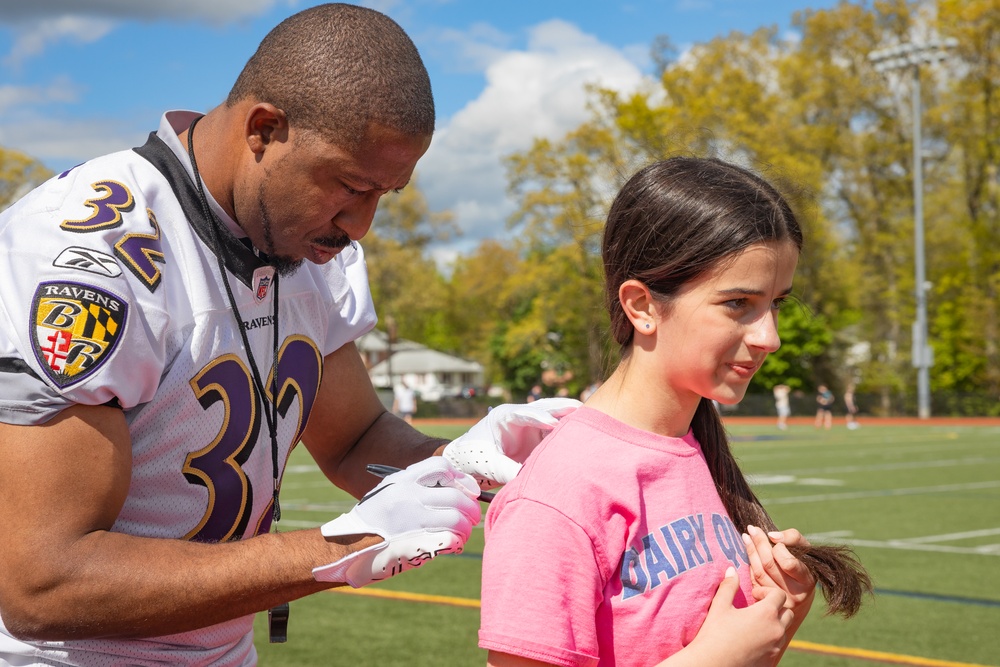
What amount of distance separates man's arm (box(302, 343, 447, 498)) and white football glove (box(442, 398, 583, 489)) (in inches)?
8.3

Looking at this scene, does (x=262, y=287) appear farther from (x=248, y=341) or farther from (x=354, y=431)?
(x=354, y=431)

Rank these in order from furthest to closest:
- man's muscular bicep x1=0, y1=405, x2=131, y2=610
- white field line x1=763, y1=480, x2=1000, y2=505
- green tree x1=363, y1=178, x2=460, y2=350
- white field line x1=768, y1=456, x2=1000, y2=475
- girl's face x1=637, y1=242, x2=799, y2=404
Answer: green tree x1=363, y1=178, x2=460, y2=350
white field line x1=768, y1=456, x2=1000, y2=475
white field line x1=763, y1=480, x2=1000, y2=505
girl's face x1=637, y1=242, x2=799, y2=404
man's muscular bicep x1=0, y1=405, x2=131, y2=610

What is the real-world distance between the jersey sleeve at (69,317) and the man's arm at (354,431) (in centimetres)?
88

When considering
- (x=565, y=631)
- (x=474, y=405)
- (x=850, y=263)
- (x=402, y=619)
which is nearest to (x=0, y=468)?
(x=565, y=631)

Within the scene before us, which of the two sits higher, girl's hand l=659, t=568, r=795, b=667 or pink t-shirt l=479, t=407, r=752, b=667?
pink t-shirt l=479, t=407, r=752, b=667

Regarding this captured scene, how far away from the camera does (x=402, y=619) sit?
6555mm

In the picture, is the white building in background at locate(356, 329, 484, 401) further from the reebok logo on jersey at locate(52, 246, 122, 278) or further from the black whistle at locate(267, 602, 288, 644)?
the reebok logo on jersey at locate(52, 246, 122, 278)

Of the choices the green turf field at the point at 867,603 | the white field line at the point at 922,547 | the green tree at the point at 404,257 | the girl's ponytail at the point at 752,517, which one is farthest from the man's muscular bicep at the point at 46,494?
the green tree at the point at 404,257

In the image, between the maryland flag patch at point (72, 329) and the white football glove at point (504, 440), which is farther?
the white football glove at point (504, 440)

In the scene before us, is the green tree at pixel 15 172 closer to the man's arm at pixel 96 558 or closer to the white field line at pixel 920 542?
the white field line at pixel 920 542

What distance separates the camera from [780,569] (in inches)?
82.7

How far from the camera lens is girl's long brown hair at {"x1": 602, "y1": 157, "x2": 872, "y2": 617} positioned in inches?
82.8

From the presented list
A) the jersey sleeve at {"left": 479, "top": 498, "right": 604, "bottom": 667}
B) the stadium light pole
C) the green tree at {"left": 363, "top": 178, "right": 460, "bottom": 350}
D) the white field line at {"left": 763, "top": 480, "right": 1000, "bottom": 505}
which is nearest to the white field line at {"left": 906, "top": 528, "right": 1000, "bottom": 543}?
the white field line at {"left": 763, "top": 480, "right": 1000, "bottom": 505}

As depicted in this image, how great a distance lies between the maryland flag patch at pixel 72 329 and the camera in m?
1.91
